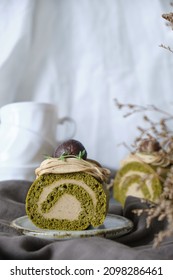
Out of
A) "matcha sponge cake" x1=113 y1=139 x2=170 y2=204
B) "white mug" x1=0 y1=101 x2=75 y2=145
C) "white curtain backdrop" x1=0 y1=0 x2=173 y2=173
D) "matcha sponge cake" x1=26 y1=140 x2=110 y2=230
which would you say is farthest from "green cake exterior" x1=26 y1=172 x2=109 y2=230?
"white curtain backdrop" x1=0 y1=0 x2=173 y2=173

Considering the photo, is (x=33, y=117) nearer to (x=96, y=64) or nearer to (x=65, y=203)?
(x=96, y=64)

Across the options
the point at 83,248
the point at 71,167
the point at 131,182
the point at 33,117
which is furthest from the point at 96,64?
the point at 83,248

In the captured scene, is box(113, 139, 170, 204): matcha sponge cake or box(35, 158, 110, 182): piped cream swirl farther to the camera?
box(113, 139, 170, 204): matcha sponge cake

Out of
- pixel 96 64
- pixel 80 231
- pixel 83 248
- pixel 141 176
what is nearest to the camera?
pixel 83 248

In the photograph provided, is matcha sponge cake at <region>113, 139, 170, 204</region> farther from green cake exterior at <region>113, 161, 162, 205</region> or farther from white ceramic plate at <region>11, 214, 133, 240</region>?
white ceramic plate at <region>11, 214, 133, 240</region>
